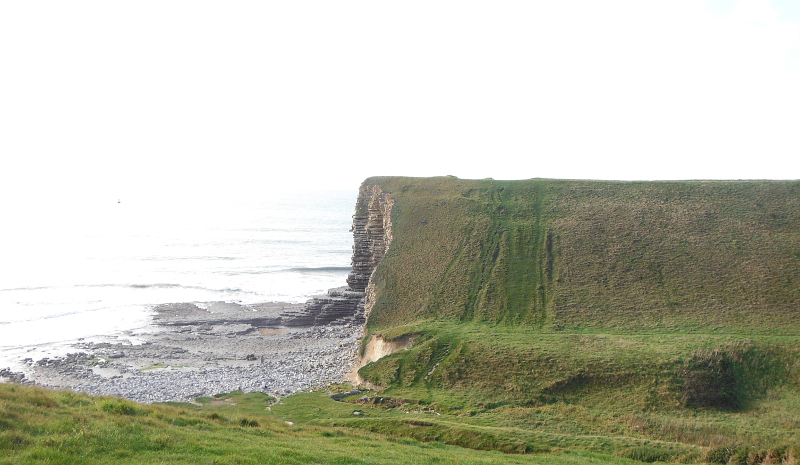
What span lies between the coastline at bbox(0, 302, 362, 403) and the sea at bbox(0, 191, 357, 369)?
11.4 ft

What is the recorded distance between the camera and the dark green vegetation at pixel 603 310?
25625 mm

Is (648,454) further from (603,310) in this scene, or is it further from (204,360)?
(204,360)

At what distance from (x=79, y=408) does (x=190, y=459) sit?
200 inches

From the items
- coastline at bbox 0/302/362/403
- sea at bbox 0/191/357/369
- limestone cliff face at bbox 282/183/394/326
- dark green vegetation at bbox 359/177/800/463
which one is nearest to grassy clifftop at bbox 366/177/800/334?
dark green vegetation at bbox 359/177/800/463

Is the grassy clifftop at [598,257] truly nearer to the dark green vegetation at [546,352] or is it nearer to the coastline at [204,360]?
the dark green vegetation at [546,352]

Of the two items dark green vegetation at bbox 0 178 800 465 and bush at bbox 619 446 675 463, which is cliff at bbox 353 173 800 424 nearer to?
Answer: dark green vegetation at bbox 0 178 800 465

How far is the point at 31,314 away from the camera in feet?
183

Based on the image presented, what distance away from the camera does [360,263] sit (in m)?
51.8

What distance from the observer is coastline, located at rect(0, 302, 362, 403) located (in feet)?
111

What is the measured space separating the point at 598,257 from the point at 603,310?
22.8 ft

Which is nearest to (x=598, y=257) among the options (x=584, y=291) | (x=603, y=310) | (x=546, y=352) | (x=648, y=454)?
(x=584, y=291)

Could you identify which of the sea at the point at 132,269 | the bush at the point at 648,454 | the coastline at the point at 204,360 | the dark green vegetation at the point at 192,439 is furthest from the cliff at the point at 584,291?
the sea at the point at 132,269

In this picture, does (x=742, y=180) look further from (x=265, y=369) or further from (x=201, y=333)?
(x=201, y=333)

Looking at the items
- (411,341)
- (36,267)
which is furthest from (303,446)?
(36,267)
